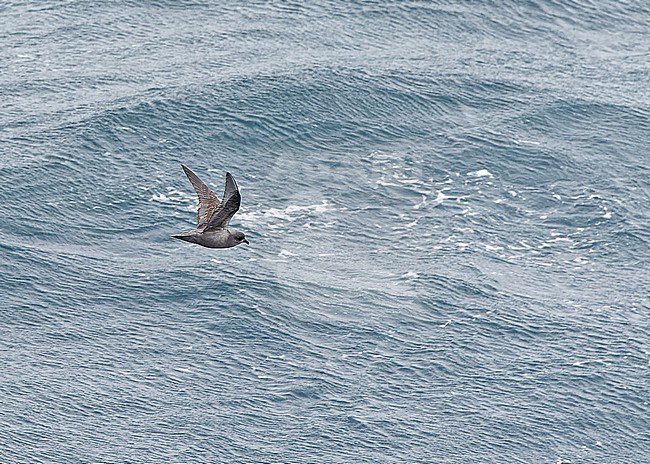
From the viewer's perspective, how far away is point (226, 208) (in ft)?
319

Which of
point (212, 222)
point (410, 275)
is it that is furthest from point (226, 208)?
point (410, 275)

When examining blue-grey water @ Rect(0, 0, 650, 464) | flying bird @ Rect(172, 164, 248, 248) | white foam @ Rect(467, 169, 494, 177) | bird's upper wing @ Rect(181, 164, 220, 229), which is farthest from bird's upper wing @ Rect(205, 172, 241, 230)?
white foam @ Rect(467, 169, 494, 177)

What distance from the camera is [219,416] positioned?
159875 millimetres

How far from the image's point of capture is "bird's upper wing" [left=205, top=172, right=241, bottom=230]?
95688mm

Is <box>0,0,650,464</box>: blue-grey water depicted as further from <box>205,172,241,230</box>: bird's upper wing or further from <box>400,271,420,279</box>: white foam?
<box>205,172,241,230</box>: bird's upper wing

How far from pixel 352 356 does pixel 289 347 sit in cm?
704

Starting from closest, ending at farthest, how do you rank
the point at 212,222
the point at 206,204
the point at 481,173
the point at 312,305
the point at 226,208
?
the point at 226,208, the point at 212,222, the point at 206,204, the point at 312,305, the point at 481,173

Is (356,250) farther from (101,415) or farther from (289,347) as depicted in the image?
(101,415)

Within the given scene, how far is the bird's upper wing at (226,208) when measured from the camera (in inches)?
3767

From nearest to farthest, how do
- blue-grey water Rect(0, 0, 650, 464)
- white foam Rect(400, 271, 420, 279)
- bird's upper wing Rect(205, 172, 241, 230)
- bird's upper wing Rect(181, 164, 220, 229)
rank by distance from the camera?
1. bird's upper wing Rect(205, 172, 241, 230)
2. bird's upper wing Rect(181, 164, 220, 229)
3. blue-grey water Rect(0, 0, 650, 464)
4. white foam Rect(400, 271, 420, 279)

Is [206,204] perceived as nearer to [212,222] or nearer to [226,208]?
[212,222]

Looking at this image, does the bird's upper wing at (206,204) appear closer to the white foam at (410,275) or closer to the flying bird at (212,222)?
the flying bird at (212,222)

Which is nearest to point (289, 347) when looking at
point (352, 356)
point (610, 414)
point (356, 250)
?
point (352, 356)

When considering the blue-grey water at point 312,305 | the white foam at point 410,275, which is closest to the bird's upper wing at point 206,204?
the blue-grey water at point 312,305
